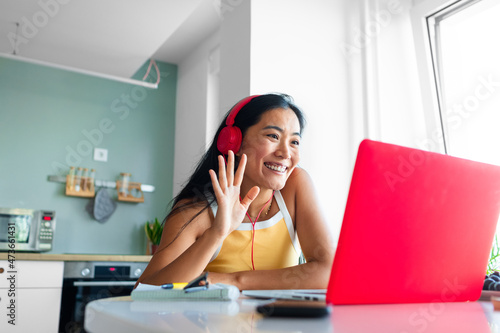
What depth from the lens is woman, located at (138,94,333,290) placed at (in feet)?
4.41

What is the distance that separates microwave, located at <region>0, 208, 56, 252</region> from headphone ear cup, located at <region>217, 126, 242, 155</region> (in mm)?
1944

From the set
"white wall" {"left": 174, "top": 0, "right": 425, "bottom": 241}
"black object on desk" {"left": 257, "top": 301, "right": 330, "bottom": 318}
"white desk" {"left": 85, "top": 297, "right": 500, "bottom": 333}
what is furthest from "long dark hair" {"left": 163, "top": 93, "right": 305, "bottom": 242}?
"black object on desk" {"left": 257, "top": 301, "right": 330, "bottom": 318}

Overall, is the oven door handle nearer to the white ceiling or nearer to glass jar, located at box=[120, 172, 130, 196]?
glass jar, located at box=[120, 172, 130, 196]

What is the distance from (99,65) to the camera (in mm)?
3482

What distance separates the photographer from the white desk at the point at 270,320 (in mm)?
462

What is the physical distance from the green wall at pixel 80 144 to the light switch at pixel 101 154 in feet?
0.11

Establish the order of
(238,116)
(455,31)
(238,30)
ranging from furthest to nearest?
(455,31) → (238,30) → (238,116)

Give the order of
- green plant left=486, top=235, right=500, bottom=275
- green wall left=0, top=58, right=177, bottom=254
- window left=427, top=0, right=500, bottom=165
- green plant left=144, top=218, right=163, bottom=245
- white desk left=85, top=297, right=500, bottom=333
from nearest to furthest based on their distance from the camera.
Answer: white desk left=85, top=297, right=500, bottom=333, green plant left=486, top=235, right=500, bottom=275, window left=427, top=0, right=500, bottom=165, green wall left=0, top=58, right=177, bottom=254, green plant left=144, top=218, right=163, bottom=245

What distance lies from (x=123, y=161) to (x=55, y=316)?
1643 millimetres

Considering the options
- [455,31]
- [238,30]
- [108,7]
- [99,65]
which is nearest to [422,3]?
[455,31]

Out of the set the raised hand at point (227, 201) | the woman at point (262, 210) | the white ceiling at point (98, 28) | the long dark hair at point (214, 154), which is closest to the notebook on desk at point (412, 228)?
the raised hand at point (227, 201)

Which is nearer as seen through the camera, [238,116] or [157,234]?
[238,116]

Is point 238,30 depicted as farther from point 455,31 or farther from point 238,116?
point 455,31

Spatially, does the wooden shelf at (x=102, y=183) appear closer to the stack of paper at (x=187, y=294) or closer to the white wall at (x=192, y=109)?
the white wall at (x=192, y=109)
